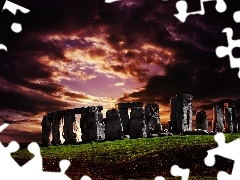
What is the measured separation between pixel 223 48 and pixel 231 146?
181cm

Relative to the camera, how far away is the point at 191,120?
78.5 feet

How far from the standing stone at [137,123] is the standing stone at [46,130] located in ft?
19.9

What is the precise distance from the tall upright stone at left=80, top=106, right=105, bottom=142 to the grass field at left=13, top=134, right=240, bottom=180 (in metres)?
3.68

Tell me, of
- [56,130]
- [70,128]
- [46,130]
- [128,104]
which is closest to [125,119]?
[128,104]

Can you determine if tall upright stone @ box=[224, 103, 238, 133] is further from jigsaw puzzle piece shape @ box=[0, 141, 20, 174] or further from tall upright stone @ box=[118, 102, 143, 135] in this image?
jigsaw puzzle piece shape @ box=[0, 141, 20, 174]

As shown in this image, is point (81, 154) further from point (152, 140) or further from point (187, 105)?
point (187, 105)

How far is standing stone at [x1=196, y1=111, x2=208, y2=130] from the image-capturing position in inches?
968

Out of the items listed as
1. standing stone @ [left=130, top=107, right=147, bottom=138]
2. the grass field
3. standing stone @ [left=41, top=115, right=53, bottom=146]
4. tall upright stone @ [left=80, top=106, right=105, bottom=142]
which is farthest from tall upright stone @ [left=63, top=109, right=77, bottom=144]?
the grass field

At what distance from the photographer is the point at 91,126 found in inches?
941

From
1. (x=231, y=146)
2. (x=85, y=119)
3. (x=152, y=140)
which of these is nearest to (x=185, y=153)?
(x=152, y=140)

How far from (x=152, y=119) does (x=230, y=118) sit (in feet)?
15.3

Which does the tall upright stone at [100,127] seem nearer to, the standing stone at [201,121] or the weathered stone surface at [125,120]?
the weathered stone surface at [125,120]

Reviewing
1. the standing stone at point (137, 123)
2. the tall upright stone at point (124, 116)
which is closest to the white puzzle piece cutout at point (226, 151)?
the standing stone at point (137, 123)

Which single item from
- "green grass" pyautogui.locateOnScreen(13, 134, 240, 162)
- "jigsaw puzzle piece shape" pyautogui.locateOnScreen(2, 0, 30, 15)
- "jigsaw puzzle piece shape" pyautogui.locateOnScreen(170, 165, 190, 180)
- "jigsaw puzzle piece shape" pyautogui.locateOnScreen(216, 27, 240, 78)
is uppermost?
"jigsaw puzzle piece shape" pyautogui.locateOnScreen(2, 0, 30, 15)
